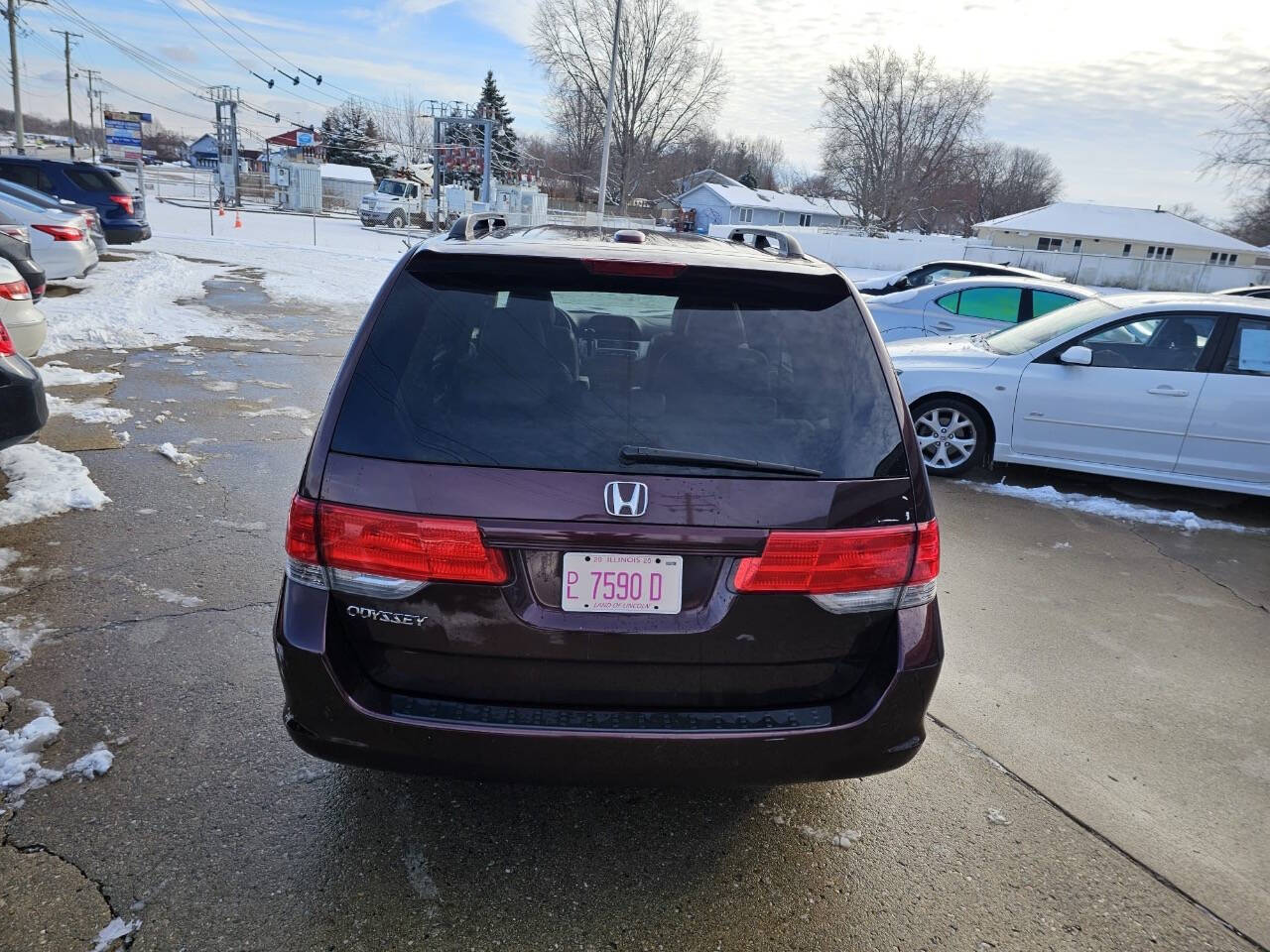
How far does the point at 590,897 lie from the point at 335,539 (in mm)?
1233

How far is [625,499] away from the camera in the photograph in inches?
80.2

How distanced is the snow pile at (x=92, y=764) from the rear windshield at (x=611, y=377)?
1.59 m

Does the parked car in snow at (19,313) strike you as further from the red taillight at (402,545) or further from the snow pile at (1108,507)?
the snow pile at (1108,507)

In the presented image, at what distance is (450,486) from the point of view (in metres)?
2.03

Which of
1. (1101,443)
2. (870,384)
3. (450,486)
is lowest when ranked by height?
(1101,443)

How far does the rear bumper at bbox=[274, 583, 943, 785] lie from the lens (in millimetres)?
2121

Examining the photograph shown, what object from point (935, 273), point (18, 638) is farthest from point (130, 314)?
point (935, 273)

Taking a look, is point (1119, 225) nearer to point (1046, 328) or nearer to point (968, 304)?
point (968, 304)

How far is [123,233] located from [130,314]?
7863 mm

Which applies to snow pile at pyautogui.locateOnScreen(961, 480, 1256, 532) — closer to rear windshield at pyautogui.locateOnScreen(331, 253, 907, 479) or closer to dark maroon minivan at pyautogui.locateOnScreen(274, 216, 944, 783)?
dark maroon minivan at pyautogui.locateOnScreen(274, 216, 944, 783)

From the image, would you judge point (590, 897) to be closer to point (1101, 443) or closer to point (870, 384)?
point (870, 384)

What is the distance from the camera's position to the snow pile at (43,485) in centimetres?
489

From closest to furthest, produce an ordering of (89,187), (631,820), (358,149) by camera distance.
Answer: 1. (631,820)
2. (89,187)
3. (358,149)

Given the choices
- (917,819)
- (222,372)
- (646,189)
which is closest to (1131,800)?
(917,819)
